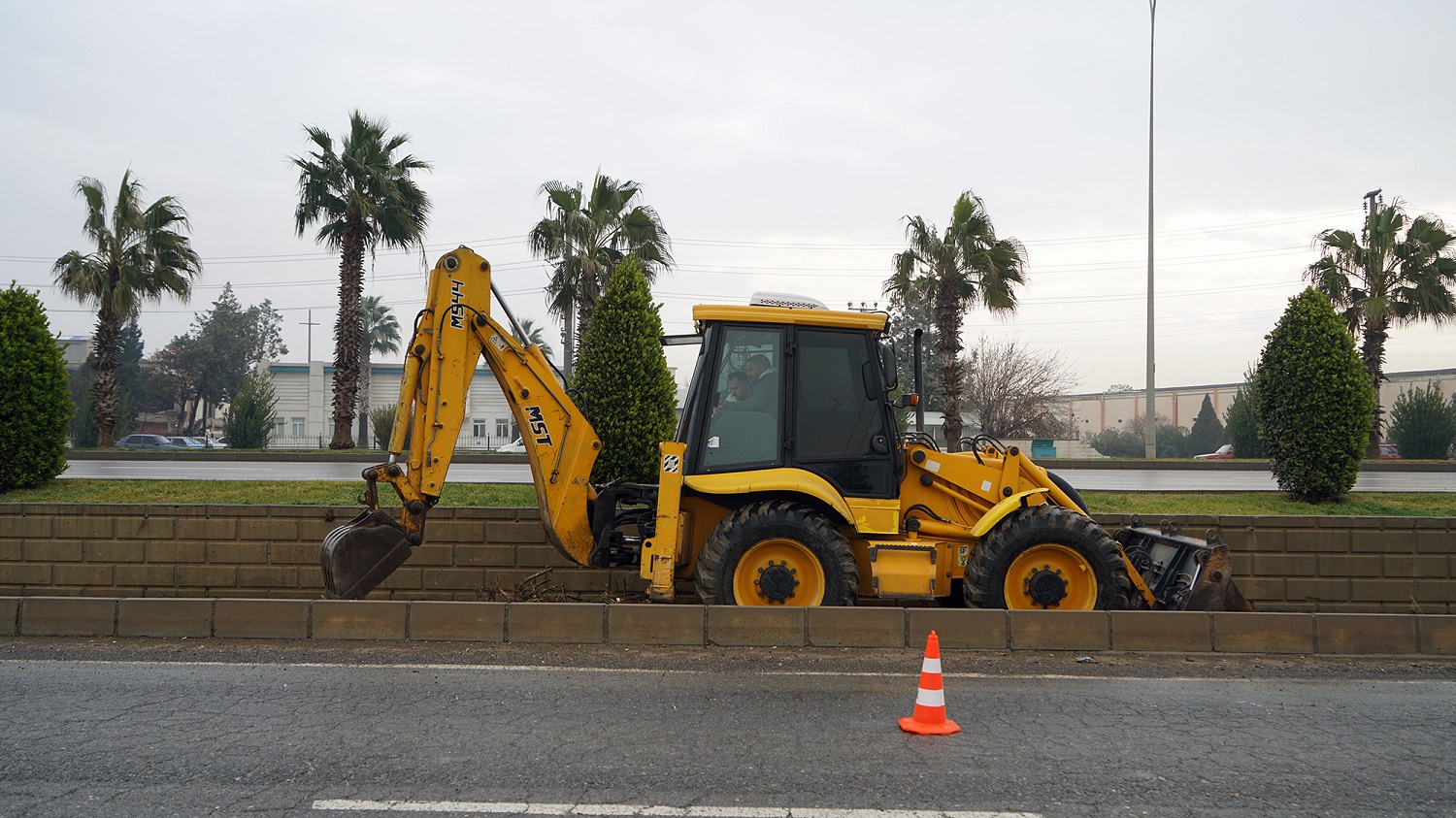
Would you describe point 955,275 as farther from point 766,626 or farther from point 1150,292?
point 766,626

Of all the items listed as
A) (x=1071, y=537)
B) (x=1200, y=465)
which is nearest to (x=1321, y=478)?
(x=1071, y=537)

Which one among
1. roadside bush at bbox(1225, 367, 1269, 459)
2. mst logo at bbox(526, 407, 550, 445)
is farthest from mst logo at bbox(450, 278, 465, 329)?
roadside bush at bbox(1225, 367, 1269, 459)

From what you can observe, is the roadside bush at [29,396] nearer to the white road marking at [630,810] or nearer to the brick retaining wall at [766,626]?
the brick retaining wall at [766,626]

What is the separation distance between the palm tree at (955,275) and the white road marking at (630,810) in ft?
73.6

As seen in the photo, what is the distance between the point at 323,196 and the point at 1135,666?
24.8 metres

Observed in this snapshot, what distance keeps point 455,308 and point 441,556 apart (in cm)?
346

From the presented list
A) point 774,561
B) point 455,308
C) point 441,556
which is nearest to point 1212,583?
point 774,561

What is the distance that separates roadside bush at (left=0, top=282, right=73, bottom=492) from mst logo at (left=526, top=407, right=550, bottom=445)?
8.94m

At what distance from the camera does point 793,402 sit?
25.8ft

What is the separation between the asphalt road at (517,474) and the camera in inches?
653

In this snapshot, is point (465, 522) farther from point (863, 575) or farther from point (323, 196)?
point (323, 196)

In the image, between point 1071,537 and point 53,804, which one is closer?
point 53,804

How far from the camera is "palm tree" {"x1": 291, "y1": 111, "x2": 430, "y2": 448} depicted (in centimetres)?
2559

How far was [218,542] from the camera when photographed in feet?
34.5
